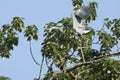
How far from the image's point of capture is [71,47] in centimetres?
1436

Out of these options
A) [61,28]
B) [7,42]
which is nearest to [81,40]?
[61,28]

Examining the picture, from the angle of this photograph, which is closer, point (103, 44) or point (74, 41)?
point (74, 41)

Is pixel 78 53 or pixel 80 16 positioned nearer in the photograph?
pixel 80 16

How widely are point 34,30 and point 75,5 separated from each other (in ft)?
7.92

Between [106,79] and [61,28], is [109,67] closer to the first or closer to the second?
[106,79]

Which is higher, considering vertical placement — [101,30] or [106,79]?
[101,30]

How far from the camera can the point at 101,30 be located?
16953 millimetres

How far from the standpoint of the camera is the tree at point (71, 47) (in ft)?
38.1

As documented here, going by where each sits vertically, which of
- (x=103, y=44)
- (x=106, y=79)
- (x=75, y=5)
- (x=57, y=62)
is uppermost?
(x=75, y=5)

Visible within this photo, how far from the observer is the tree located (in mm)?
11609

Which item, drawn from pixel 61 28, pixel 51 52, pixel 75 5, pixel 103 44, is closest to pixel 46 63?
pixel 51 52

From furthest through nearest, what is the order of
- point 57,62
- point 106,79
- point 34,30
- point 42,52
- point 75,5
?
point 75,5 < point 34,30 < point 42,52 < point 57,62 < point 106,79

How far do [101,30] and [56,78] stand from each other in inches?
209

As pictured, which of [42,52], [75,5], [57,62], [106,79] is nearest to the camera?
[106,79]
